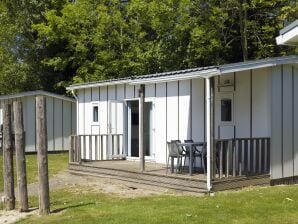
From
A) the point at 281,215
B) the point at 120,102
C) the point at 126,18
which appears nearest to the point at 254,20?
the point at 126,18

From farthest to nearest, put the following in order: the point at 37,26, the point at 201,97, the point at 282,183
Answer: the point at 37,26
the point at 201,97
the point at 282,183

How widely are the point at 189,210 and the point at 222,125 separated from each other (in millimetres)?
5575

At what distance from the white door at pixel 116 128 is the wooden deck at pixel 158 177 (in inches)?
46.8

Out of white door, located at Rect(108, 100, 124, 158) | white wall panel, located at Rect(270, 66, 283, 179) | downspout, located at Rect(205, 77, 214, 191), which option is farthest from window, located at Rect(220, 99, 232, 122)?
white door, located at Rect(108, 100, 124, 158)

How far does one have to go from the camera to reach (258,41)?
24219mm

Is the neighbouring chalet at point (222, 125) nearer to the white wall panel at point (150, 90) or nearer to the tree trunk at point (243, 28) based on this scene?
the white wall panel at point (150, 90)

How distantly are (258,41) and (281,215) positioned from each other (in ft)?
56.7

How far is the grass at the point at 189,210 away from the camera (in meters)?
7.85

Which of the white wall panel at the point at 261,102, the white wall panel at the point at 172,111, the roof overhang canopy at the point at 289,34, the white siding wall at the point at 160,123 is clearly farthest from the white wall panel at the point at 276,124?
the roof overhang canopy at the point at 289,34

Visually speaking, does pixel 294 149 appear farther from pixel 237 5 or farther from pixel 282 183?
pixel 237 5

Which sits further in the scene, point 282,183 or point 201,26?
point 201,26

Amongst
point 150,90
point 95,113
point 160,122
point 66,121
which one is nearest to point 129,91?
point 150,90

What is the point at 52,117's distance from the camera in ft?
79.7

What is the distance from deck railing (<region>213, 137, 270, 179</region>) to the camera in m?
12.0
